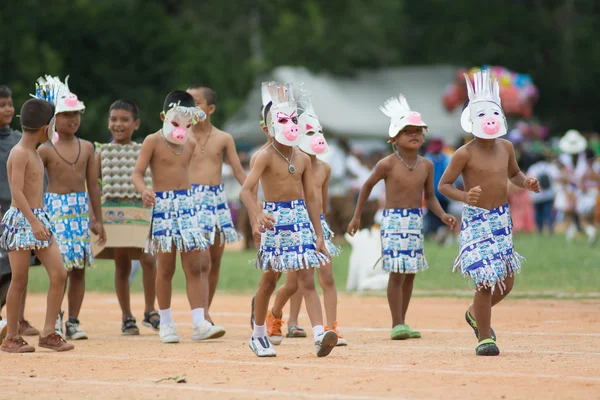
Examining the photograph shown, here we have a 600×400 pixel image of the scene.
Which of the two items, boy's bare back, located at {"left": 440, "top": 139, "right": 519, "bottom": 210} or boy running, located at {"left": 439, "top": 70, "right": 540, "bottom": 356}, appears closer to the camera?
boy running, located at {"left": 439, "top": 70, "right": 540, "bottom": 356}

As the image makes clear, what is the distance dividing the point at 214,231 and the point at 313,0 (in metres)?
40.7

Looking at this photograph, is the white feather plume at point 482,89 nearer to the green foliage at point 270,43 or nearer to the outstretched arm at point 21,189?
the outstretched arm at point 21,189

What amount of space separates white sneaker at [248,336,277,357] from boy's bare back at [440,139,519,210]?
2.03 metres

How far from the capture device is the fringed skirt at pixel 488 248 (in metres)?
8.79

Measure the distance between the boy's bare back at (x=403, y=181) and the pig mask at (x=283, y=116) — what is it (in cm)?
153

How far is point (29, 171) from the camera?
31.4 ft

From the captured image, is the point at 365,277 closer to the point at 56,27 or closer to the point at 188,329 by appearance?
the point at 188,329

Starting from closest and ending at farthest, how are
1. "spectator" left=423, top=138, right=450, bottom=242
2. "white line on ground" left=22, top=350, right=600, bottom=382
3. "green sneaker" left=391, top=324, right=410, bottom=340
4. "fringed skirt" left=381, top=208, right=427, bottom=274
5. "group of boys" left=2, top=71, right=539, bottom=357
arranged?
"white line on ground" left=22, top=350, right=600, bottom=382 < "group of boys" left=2, top=71, right=539, bottom=357 < "green sneaker" left=391, top=324, right=410, bottom=340 < "fringed skirt" left=381, top=208, right=427, bottom=274 < "spectator" left=423, top=138, right=450, bottom=242

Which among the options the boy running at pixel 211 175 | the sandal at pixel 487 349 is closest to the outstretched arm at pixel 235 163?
the boy running at pixel 211 175

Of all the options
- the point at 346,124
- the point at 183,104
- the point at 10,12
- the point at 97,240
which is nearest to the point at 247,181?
the point at 183,104

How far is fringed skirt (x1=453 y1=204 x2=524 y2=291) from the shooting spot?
8.79m

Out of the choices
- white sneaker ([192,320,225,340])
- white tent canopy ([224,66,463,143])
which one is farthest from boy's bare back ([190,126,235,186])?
white tent canopy ([224,66,463,143])

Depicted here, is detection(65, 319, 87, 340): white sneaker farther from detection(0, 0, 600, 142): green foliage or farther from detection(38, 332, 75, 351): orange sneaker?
detection(0, 0, 600, 142): green foliage

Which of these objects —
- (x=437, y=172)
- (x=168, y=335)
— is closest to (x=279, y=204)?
(x=168, y=335)
